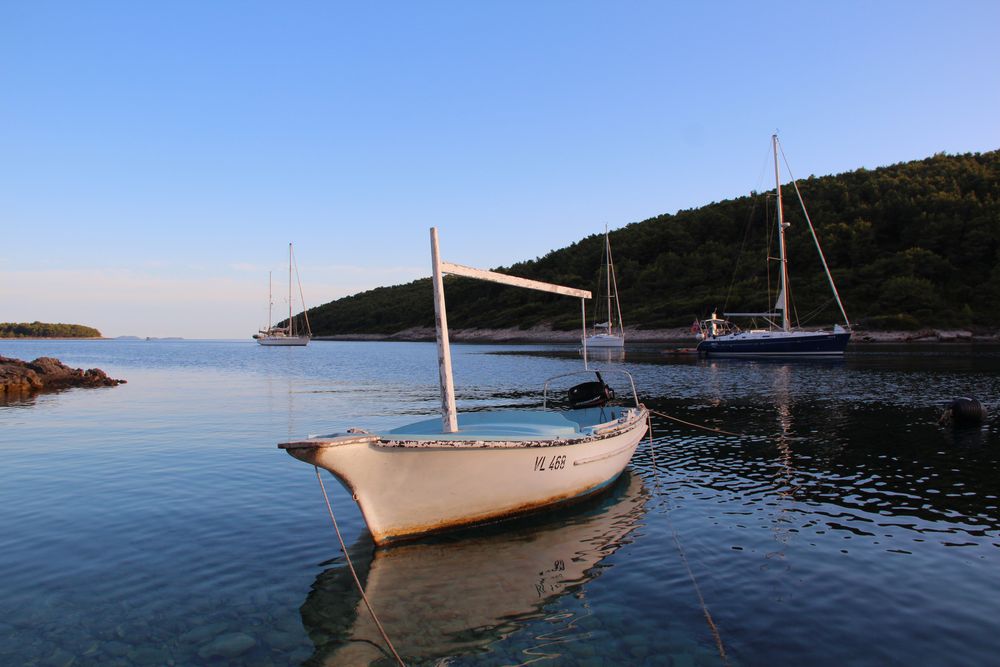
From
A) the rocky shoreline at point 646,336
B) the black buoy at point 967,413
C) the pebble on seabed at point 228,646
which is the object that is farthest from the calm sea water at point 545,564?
the rocky shoreline at point 646,336

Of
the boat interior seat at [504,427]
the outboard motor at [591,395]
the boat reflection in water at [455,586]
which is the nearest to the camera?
the boat reflection in water at [455,586]

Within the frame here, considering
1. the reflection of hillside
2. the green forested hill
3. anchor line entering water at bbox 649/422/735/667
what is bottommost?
the reflection of hillside

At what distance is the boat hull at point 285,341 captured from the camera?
127 metres

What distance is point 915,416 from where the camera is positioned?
23828mm

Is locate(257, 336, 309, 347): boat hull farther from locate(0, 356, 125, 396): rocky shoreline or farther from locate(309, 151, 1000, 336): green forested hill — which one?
locate(0, 356, 125, 396): rocky shoreline

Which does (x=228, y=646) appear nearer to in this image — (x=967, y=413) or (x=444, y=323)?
(x=444, y=323)

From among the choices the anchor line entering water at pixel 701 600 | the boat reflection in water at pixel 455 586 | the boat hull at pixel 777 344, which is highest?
the boat hull at pixel 777 344

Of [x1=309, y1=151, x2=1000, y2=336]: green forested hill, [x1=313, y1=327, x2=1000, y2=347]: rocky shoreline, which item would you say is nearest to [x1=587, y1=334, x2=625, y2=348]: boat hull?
[x1=313, y1=327, x2=1000, y2=347]: rocky shoreline

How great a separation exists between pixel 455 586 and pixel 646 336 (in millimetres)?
104361

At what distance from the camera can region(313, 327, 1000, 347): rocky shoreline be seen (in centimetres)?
7638

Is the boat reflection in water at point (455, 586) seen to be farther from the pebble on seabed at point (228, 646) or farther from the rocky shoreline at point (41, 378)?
the rocky shoreline at point (41, 378)

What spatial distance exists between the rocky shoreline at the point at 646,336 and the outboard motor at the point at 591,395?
77.4m

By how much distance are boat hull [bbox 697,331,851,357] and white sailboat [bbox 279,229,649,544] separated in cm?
5222

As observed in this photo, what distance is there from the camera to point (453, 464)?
9.79 metres
